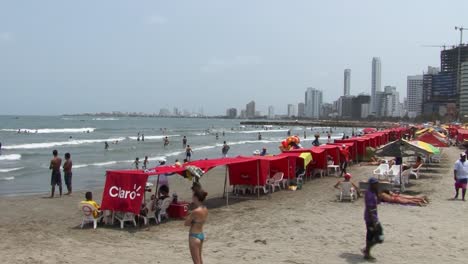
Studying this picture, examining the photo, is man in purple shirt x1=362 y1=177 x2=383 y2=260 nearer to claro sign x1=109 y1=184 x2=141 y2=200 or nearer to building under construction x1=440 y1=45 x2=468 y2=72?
claro sign x1=109 y1=184 x2=141 y2=200

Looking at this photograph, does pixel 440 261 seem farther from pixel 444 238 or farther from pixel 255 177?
pixel 255 177

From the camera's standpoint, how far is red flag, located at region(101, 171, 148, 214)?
11317mm

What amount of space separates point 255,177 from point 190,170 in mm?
4056

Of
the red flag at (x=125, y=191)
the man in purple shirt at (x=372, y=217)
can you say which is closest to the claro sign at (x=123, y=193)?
the red flag at (x=125, y=191)

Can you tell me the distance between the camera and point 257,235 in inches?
416

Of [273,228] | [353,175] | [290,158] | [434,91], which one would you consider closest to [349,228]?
[273,228]

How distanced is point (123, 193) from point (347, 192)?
22.8ft

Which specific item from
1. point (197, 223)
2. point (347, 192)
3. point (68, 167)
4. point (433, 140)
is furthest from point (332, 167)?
point (197, 223)

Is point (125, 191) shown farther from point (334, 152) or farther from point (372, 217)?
point (334, 152)

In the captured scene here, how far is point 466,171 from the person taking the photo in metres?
14.5

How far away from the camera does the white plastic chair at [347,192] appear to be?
14812mm

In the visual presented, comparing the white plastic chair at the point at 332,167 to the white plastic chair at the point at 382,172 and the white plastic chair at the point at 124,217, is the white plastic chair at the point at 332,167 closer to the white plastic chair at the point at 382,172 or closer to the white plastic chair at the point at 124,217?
the white plastic chair at the point at 382,172

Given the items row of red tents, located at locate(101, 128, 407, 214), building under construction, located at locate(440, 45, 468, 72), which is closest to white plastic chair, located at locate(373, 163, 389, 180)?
row of red tents, located at locate(101, 128, 407, 214)

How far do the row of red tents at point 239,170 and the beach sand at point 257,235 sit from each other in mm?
677
